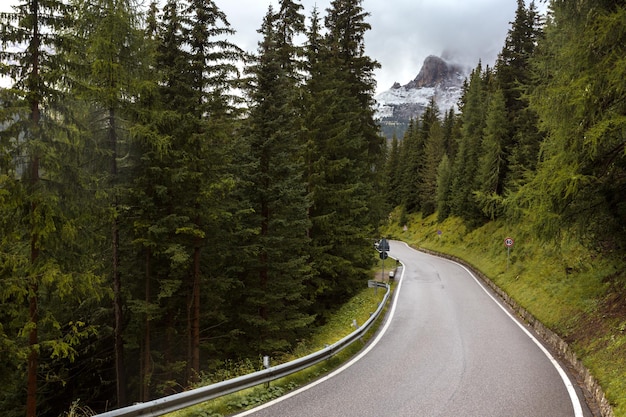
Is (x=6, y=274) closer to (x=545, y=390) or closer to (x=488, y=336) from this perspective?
(x=545, y=390)

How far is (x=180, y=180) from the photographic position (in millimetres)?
13016

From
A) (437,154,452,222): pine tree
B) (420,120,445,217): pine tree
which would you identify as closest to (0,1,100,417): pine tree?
(437,154,452,222): pine tree

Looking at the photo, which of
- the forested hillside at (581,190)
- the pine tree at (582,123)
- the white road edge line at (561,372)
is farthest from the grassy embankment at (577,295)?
the pine tree at (582,123)

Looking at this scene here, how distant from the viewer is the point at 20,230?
9.49 metres

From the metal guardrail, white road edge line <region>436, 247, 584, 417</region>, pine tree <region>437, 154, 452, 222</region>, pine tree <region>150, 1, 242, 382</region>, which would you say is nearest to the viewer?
the metal guardrail

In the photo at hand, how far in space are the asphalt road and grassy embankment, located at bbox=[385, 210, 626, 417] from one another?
888 mm

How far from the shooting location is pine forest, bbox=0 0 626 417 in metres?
9.35

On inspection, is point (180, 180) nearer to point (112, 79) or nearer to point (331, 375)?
point (112, 79)

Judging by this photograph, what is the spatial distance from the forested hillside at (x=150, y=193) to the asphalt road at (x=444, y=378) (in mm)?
5729

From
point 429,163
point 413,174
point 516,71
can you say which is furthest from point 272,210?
point 413,174

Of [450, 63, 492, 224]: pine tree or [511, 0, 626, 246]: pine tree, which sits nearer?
[511, 0, 626, 246]: pine tree

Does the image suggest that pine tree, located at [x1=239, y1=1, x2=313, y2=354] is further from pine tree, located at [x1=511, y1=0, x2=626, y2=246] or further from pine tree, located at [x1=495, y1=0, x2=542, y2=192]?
pine tree, located at [x1=495, y1=0, x2=542, y2=192]

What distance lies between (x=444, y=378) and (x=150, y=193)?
36.5ft

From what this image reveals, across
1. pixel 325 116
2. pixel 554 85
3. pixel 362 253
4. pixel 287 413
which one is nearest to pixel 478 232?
pixel 362 253
